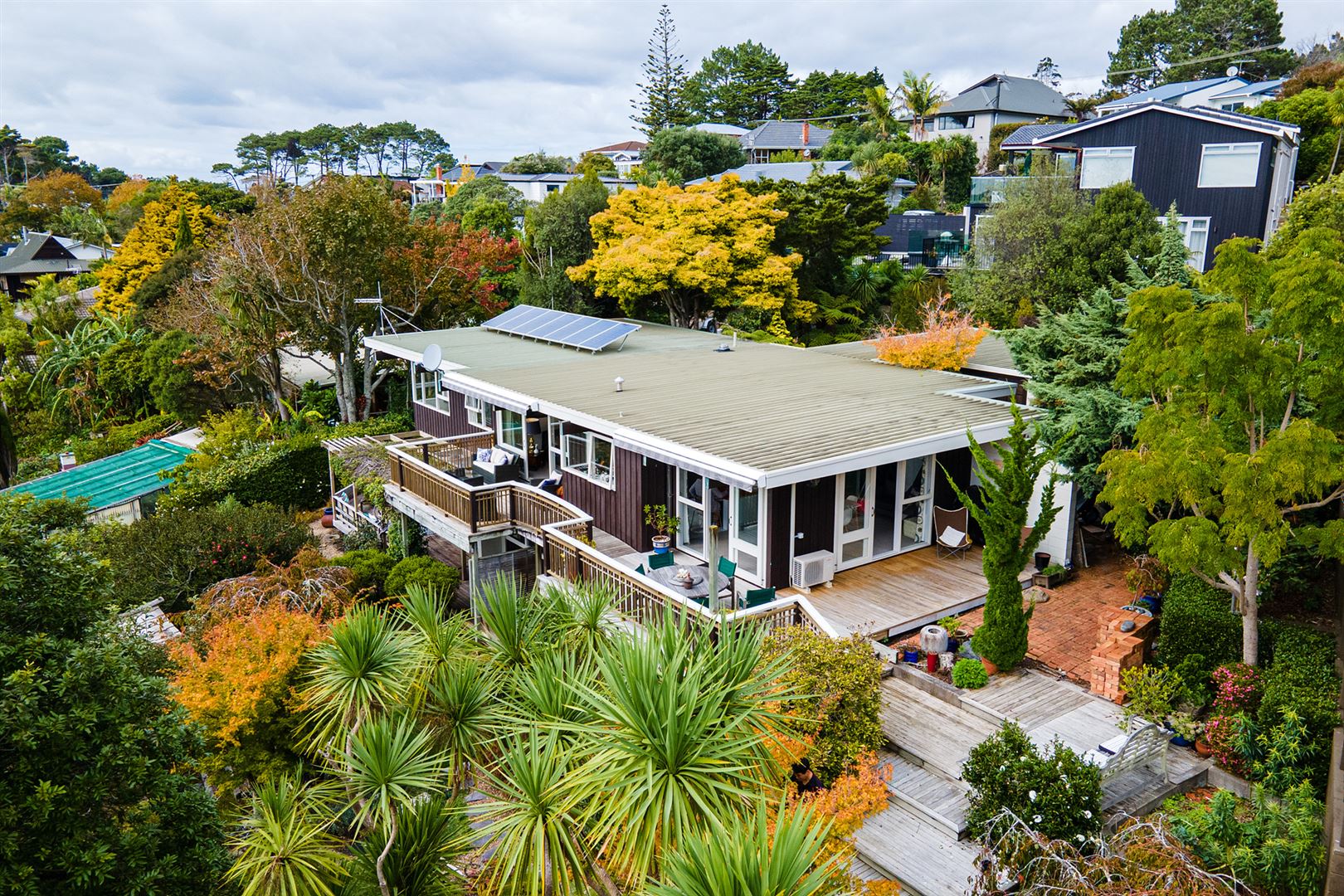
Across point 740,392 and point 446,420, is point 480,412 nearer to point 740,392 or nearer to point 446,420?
point 446,420

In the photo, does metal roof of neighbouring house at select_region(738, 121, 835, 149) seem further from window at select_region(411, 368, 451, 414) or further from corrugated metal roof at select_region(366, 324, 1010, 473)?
window at select_region(411, 368, 451, 414)

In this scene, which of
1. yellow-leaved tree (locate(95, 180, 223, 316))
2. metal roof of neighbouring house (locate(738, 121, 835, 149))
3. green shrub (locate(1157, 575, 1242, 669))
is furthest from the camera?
metal roof of neighbouring house (locate(738, 121, 835, 149))

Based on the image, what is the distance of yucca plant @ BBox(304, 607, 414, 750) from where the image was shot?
9625mm

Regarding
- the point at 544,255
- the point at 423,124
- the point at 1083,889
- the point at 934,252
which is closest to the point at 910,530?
the point at 1083,889

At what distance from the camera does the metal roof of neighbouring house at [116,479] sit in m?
23.7

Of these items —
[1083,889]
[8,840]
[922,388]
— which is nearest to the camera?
[8,840]

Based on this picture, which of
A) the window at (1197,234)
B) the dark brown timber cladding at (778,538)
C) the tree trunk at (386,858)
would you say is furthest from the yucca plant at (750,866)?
the window at (1197,234)

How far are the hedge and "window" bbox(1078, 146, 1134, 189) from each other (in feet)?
86.5

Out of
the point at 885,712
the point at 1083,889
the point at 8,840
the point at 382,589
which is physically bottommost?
the point at 382,589

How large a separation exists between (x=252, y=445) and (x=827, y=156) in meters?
53.9

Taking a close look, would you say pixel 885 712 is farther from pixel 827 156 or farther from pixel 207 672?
pixel 827 156

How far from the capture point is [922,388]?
18219mm

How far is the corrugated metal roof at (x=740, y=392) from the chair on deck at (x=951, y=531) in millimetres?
1624

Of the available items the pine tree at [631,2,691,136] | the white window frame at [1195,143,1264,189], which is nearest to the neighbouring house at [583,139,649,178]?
the pine tree at [631,2,691,136]
